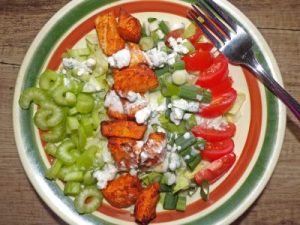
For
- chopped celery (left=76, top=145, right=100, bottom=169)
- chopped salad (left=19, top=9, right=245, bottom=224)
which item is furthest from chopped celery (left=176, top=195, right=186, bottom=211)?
chopped celery (left=76, top=145, right=100, bottom=169)

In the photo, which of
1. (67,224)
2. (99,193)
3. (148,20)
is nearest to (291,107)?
(148,20)

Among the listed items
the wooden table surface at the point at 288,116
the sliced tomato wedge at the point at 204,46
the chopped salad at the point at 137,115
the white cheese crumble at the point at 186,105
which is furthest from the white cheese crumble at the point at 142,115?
the wooden table surface at the point at 288,116

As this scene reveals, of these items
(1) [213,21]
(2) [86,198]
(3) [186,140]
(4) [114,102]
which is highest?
(1) [213,21]

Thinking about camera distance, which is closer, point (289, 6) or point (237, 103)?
point (237, 103)

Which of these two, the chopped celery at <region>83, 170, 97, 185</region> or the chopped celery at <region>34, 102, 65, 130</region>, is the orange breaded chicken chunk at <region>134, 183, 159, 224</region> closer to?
the chopped celery at <region>83, 170, 97, 185</region>

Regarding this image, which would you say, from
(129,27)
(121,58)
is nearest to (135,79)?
(121,58)

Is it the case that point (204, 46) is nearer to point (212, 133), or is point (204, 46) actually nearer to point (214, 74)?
point (214, 74)

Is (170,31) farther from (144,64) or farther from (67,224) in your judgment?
(67,224)
